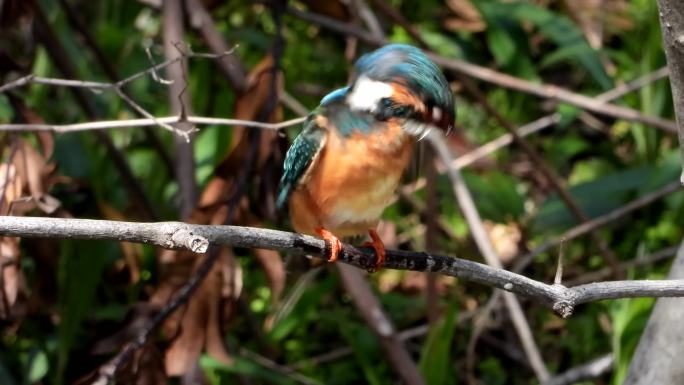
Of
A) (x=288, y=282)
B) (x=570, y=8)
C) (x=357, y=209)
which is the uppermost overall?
(x=570, y=8)

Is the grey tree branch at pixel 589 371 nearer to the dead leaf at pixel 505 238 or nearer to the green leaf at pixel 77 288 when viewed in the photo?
the dead leaf at pixel 505 238

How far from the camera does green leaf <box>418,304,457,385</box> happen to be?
3.33 meters

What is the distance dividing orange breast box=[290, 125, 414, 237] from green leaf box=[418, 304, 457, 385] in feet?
3.32

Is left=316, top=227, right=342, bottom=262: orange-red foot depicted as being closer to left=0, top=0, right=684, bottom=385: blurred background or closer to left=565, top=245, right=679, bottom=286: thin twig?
left=0, top=0, right=684, bottom=385: blurred background

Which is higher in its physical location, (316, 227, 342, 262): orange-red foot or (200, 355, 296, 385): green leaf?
(316, 227, 342, 262): orange-red foot

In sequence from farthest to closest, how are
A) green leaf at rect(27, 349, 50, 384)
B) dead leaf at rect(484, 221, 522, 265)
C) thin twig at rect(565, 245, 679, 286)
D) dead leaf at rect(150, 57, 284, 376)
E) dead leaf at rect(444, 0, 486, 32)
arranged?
1. dead leaf at rect(444, 0, 486, 32)
2. dead leaf at rect(484, 221, 522, 265)
3. thin twig at rect(565, 245, 679, 286)
4. green leaf at rect(27, 349, 50, 384)
5. dead leaf at rect(150, 57, 284, 376)

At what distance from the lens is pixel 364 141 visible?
2.19m

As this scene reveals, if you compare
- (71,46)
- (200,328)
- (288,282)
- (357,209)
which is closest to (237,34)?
(71,46)

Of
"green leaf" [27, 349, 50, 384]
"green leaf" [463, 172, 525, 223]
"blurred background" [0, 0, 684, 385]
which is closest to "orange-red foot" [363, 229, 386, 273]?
"blurred background" [0, 0, 684, 385]

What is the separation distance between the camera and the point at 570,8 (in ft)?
16.1

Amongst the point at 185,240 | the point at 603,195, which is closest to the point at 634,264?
the point at 603,195

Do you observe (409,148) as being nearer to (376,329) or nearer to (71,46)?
(376,329)

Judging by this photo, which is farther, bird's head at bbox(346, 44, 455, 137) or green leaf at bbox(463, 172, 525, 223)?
green leaf at bbox(463, 172, 525, 223)

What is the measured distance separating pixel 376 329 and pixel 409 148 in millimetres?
1227
